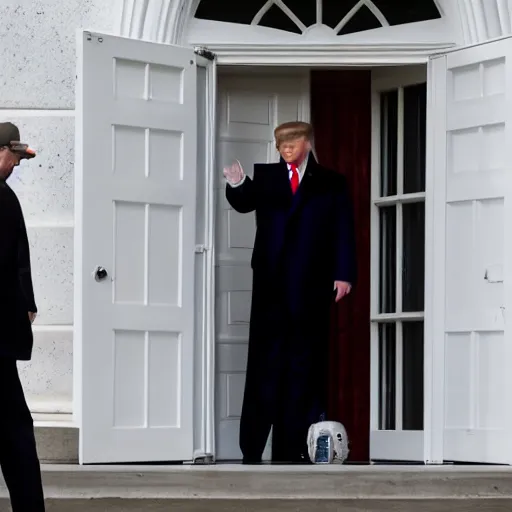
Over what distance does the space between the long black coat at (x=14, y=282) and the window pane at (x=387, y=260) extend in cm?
300

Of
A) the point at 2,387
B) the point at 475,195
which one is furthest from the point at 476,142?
the point at 2,387

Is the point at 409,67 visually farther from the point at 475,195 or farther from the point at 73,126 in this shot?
the point at 73,126

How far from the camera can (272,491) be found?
7.43 metres

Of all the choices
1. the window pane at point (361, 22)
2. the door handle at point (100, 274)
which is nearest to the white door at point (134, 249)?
the door handle at point (100, 274)

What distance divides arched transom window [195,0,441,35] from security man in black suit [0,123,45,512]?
6.81 ft

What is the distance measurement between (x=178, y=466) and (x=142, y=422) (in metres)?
0.30

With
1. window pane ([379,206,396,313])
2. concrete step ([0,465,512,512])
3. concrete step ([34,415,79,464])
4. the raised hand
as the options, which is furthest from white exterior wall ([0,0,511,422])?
window pane ([379,206,396,313])

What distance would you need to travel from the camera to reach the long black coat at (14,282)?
639cm

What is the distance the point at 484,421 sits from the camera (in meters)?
8.27

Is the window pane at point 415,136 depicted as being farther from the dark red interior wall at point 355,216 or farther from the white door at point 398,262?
the dark red interior wall at point 355,216

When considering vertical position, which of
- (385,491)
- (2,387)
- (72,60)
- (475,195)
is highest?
(72,60)

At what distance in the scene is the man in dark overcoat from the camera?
8688 mm

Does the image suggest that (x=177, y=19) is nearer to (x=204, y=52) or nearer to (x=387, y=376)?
(x=204, y=52)

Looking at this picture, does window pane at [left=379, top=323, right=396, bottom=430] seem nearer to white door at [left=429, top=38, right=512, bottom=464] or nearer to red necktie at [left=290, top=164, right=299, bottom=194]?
white door at [left=429, top=38, right=512, bottom=464]
